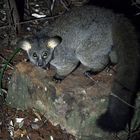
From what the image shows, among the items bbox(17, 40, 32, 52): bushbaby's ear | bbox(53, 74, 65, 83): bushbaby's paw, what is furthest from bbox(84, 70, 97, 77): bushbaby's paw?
bbox(17, 40, 32, 52): bushbaby's ear

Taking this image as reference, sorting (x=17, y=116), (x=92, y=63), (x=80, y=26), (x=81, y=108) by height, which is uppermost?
(x=80, y=26)

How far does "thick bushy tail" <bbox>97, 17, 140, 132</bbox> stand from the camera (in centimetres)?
488

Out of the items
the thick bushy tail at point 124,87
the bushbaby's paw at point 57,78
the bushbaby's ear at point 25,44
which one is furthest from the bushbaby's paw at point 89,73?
the bushbaby's ear at point 25,44

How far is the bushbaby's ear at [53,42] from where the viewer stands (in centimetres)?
578

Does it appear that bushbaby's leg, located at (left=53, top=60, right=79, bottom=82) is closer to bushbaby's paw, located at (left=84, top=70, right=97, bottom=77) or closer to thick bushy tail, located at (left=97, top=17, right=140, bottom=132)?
bushbaby's paw, located at (left=84, top=70, right=97, bottom=77)

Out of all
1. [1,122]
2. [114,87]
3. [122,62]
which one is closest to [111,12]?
[122,62]

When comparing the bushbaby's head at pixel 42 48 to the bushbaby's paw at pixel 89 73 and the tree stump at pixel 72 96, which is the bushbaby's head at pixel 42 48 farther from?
the bushbaby's paw at pixel 89 73

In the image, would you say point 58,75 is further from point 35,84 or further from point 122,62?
point 122,62

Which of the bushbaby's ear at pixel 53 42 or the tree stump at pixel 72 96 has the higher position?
the bushbaby's ear at pixel 53 42

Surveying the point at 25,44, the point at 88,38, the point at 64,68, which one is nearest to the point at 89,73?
the point at 64,68

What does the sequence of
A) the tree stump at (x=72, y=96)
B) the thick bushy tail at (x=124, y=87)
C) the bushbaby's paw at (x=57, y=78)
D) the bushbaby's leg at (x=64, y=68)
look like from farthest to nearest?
1. the bushbaby's leg at (x=64, y=68)
2. the bushbaby's paw at (x=57, y=78)
3. the tree stump at (x=72, y=96)
4. the thick bushy tail at (x=124, y=87)

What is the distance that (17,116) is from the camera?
652 centimetres

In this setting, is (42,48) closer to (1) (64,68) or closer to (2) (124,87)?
(1) (64,68)

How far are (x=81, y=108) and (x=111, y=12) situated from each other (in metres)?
1.46
